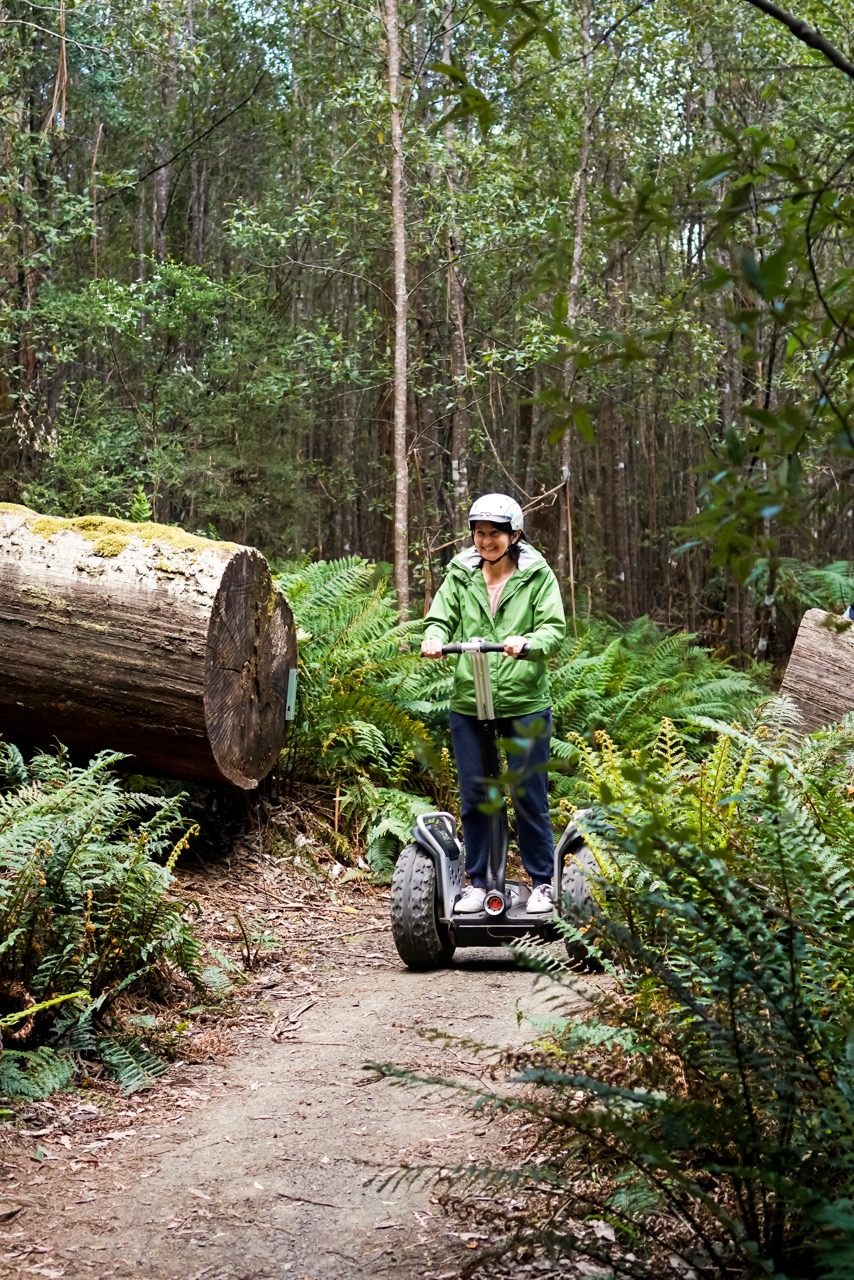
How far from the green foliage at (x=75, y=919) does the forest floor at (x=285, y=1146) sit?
1.10 feet

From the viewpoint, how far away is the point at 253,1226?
3.29 meters

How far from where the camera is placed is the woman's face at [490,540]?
6352 millimetres

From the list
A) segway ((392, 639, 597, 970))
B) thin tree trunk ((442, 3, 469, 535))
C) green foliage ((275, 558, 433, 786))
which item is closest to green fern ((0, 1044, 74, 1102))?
segway ((392, 639, 597, 970))

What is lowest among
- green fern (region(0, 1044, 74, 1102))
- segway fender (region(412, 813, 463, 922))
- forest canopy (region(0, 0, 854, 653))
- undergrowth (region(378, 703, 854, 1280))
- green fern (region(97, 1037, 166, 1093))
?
green fern (region(97, 1037, 166, 1093))

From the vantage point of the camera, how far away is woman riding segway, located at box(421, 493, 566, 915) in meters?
6.25

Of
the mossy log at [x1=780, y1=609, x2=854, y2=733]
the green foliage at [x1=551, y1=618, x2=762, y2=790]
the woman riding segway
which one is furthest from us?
the green foliage at [x1=551, y1=618, x2=762, y2=790]

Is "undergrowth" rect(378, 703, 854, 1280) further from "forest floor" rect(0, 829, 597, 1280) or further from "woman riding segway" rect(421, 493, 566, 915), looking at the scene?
"woman riding segway" rect(421, 493, 566, 915)

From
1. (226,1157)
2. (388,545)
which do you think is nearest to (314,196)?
(388,545)

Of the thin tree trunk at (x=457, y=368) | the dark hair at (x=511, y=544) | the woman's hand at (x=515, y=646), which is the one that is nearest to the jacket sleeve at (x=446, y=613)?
the dark hair at (x=511, y=544)

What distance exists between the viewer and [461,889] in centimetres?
632

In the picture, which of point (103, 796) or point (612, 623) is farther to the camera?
point (612, 623)

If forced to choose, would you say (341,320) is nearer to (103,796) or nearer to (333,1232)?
(103,796)

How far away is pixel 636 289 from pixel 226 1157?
26.0 m

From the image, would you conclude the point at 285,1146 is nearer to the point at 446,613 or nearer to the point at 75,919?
the point at 75,919
